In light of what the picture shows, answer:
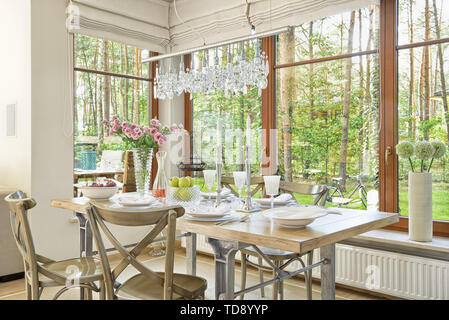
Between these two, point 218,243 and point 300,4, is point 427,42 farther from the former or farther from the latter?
point 218,243

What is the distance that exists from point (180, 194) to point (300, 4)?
1.99 m

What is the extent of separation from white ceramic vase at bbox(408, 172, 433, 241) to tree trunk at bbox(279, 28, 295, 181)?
3.86 ft

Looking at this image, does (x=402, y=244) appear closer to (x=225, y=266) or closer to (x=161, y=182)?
(x=225, y=266)

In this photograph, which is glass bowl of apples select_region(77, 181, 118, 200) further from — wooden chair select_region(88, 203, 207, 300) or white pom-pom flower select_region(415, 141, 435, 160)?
white pom-pom flower select_region(415, 141, 435, 160)

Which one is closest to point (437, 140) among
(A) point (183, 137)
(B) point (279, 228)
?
(B) point (279, 228)

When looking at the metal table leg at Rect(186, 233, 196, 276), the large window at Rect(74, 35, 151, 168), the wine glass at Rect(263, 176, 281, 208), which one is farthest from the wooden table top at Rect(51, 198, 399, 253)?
Answer: the large window at Rect(74, 35, 151, 168)

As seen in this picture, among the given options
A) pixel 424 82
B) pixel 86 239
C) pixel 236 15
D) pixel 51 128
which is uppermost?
pixel 236 15

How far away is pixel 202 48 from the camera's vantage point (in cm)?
302

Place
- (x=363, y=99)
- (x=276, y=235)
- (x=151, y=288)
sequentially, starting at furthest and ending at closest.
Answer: (x=363, y=99)
(x=151, y=288)
(x=276, y=235)

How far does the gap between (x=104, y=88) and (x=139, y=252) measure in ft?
8.93

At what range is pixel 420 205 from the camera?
2.71 m

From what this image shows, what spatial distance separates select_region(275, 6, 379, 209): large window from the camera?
3236 mm

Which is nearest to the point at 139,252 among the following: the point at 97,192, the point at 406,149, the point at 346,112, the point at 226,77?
the point at 97,192

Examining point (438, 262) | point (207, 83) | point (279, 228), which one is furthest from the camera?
point (207, 83)
